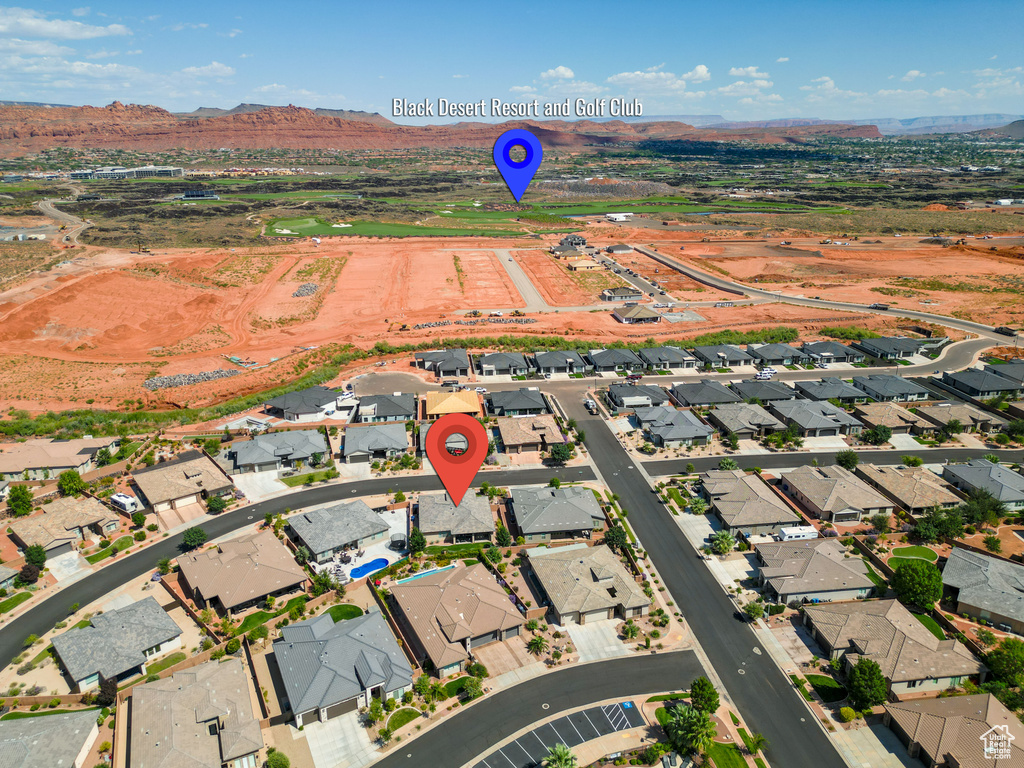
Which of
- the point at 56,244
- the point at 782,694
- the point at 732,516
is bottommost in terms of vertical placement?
the point at 782,694

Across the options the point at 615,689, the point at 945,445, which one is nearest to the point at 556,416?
the point at 615,689

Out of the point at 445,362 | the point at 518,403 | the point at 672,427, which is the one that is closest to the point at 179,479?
the point at 518,403

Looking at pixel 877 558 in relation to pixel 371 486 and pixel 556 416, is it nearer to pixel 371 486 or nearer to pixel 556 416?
pixel 556 416

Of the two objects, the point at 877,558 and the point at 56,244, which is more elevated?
the point at 56,244

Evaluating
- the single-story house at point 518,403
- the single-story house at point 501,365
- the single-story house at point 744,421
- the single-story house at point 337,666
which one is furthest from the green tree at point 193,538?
the single-story house at point 744,421

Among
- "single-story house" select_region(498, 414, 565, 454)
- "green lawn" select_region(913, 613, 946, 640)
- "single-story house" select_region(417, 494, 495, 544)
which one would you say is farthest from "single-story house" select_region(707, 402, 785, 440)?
"single-story house" select_region(417, 494, 495, 544)

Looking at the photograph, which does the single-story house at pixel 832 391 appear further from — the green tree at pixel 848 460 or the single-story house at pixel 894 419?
the green tree at pixel 848 460

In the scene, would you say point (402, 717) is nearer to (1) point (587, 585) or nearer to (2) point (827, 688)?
(1) point (587, 585)

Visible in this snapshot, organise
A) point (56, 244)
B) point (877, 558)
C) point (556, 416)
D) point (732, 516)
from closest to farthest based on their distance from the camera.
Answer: point (877, 558) < point (732, 516) < point (556, 416) < point (56, 244)
